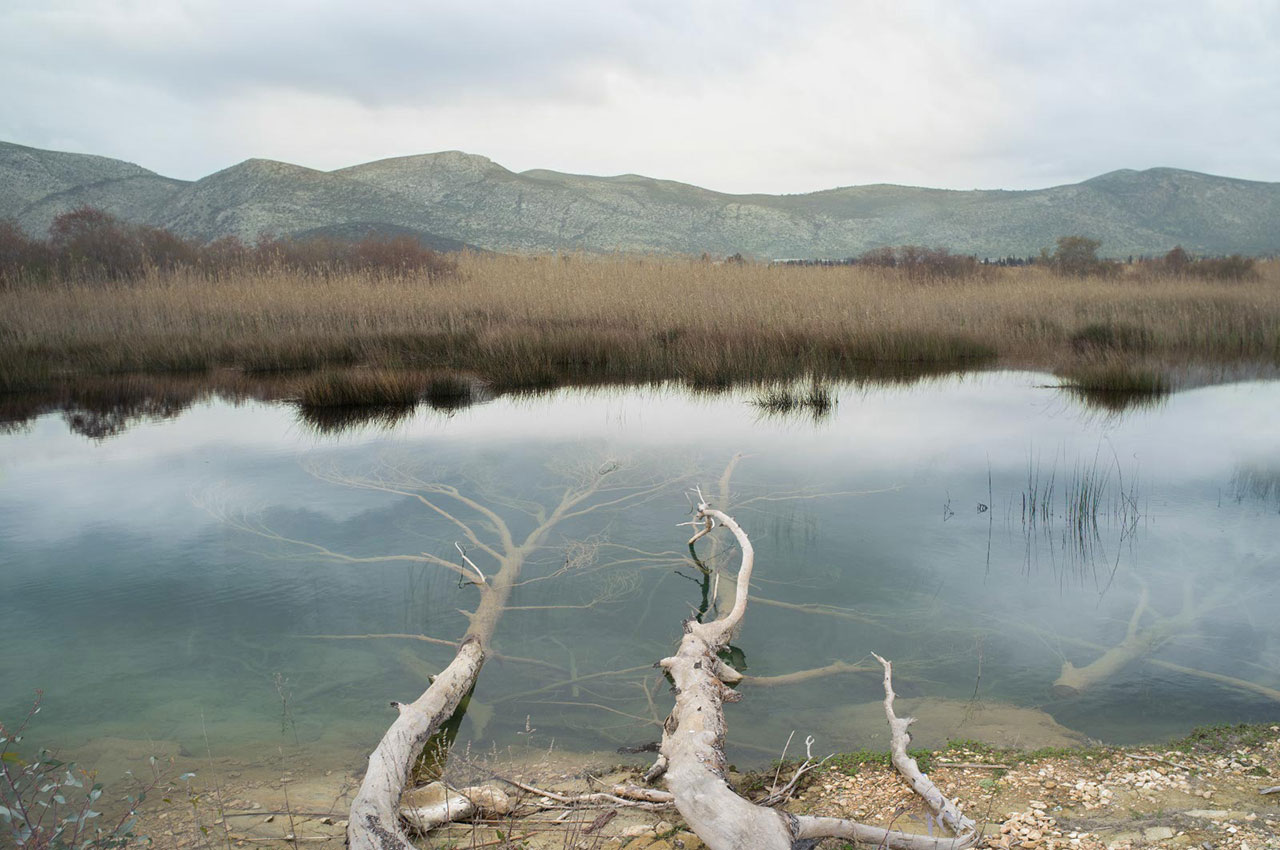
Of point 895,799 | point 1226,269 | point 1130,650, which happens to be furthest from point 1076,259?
point 895,799

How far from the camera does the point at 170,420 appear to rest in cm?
781

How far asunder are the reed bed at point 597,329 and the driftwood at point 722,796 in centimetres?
675

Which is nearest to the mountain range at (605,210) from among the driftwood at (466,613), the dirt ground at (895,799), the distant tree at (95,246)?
the distant tree at (95,246)

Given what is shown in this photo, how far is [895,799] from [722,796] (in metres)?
0.57

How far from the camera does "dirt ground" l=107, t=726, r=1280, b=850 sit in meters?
2.04

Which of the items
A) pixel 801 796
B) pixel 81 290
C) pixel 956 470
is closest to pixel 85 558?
pixel 801 796

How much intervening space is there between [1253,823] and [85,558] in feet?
17.8

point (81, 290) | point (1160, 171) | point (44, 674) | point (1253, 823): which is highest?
point (1160, 171)

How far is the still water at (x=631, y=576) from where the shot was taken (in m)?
2.96

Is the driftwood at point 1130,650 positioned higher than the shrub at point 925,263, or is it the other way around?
the shrub at point 925,263

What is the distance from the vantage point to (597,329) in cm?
1152

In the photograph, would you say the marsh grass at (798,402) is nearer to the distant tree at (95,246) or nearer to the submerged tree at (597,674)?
the submerged tree at (597,674)

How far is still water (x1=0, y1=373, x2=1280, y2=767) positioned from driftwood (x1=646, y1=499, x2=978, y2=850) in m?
0.26

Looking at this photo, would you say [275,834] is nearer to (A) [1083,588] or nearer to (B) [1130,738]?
(B) [1130,738]
